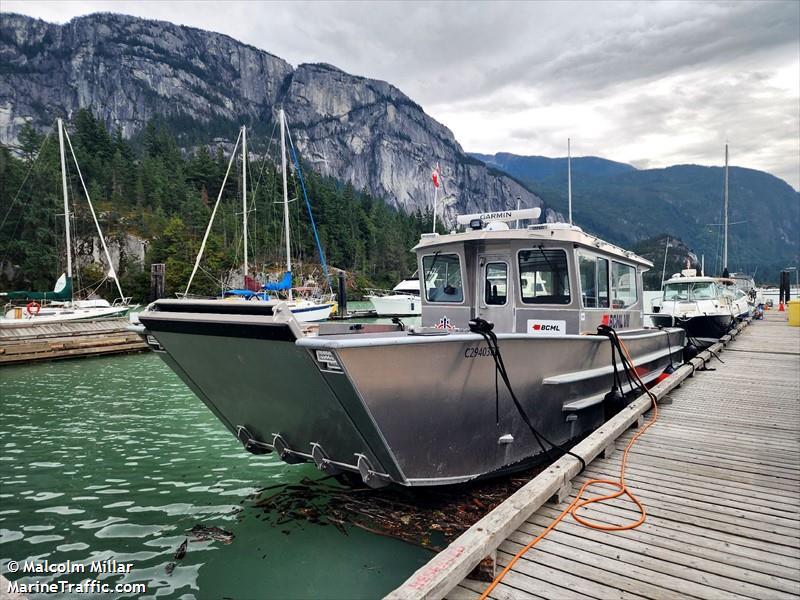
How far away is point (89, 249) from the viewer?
2251 inches

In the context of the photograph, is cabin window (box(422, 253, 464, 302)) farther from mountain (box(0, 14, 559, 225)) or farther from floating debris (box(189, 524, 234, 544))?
mountain (box(0, 14, 559, 225))

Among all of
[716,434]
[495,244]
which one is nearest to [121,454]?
[495,244]

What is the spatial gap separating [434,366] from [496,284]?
3.07 meters

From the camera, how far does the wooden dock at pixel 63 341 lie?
16.7 m

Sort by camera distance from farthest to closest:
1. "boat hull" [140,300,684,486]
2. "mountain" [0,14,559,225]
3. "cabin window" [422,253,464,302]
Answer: "mountain" [0,14,559,225] < "cabin window" [422,253,464,302] < "boat hull" [140,300,684,486]

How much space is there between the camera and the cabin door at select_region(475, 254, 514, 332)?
7.01 metres

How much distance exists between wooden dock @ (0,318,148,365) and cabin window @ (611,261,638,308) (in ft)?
46.8

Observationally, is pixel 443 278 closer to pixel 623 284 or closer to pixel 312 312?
pixel 623 284

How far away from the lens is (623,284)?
28.0 ft

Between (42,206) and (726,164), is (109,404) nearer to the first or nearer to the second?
(726,164)

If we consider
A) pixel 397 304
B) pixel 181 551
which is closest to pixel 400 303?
pixel 397 304

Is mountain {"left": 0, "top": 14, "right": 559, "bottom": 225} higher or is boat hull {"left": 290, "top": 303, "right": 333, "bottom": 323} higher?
mountain {"left": 0, "top": 14, "right": 559, "bottom": 225}

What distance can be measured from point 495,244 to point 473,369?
2771mm

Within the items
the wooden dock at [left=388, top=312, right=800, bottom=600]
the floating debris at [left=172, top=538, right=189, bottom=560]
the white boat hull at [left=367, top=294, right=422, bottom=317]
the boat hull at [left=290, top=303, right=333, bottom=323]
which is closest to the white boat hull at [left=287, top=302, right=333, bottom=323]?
the boat hull at [left=290, top=303, right=333, bottom=323]
